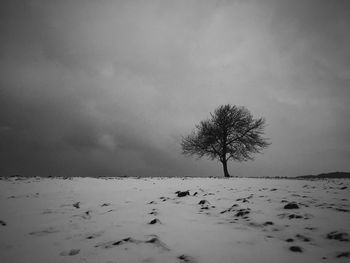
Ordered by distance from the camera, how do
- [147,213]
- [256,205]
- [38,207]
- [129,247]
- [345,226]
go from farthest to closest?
[38,207] → [256,205] → [147,213] → [345,226] → [129,247]

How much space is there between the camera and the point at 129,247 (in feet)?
7.19

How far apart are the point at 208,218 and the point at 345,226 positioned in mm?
1805

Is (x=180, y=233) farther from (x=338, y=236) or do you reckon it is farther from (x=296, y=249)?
(x=338, y=236)

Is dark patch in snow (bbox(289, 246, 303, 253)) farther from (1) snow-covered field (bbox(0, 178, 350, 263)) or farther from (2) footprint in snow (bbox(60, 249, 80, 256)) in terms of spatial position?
(2) footprint in snow (bbox(60, 249, 80, 256))

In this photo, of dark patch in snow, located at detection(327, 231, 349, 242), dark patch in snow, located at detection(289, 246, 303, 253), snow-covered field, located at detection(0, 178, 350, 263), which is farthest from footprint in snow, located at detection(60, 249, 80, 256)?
dark patch in snow, located at detection(327, 231, 349, 242)

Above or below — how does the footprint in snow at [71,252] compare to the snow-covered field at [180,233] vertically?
below

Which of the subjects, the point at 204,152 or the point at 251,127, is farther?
the point at 204,152

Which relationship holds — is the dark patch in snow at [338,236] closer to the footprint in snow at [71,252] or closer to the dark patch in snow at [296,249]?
the dark patch in snow at [296,249]

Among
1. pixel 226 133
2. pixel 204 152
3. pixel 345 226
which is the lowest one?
pixel 345 226

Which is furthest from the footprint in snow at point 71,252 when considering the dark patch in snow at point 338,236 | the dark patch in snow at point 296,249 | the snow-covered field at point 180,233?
the dark patch in snow at point 338,236

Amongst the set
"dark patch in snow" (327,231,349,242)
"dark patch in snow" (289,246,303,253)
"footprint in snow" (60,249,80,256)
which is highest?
"dark patch in snow" (327,231,349,242)

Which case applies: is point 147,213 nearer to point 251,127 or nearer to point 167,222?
point 167,222

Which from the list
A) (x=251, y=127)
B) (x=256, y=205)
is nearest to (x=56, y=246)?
(x=256, y=205)

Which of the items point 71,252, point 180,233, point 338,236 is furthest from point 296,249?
point 71,252
